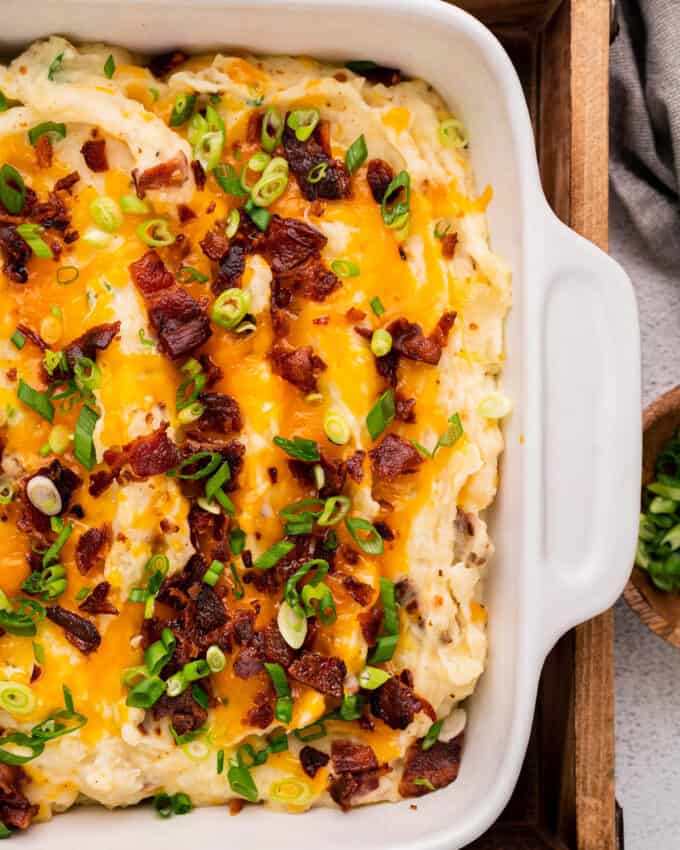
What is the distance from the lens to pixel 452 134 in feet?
8.10

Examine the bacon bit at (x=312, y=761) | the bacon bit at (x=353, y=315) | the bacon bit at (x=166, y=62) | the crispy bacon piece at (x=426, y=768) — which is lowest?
the crispy bacon piece at (x=426, y=768)

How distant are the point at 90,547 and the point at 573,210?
137cm

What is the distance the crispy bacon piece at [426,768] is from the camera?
244 centimetres

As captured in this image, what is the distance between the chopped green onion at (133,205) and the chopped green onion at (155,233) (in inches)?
1.1

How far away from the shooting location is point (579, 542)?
7.69 feet

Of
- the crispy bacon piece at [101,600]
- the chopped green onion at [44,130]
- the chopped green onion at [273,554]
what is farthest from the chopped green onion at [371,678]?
the chopped green onion at [44,130]

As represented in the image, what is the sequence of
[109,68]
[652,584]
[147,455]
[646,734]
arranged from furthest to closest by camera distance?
[646,734], [652,584], [109,68], [147,455]

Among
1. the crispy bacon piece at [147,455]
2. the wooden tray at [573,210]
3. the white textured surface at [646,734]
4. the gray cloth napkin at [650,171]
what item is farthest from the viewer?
the white textured surface at [646,734]

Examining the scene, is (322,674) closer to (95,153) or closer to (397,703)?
(397,703)

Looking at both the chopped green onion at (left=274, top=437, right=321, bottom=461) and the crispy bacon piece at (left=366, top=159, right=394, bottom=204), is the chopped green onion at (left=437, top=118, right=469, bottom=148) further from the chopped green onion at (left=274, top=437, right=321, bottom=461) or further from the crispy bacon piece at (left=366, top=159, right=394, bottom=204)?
the chopped green onion at (left=274, top=437, right=321, bottom=461)

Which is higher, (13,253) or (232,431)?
(13,253)

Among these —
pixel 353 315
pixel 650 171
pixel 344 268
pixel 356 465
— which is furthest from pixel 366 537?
pixel 650 171

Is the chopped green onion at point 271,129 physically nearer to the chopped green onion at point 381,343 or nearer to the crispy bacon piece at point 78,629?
the chopped green onion at point 381,343

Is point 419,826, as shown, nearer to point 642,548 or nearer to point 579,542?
point 579,542
